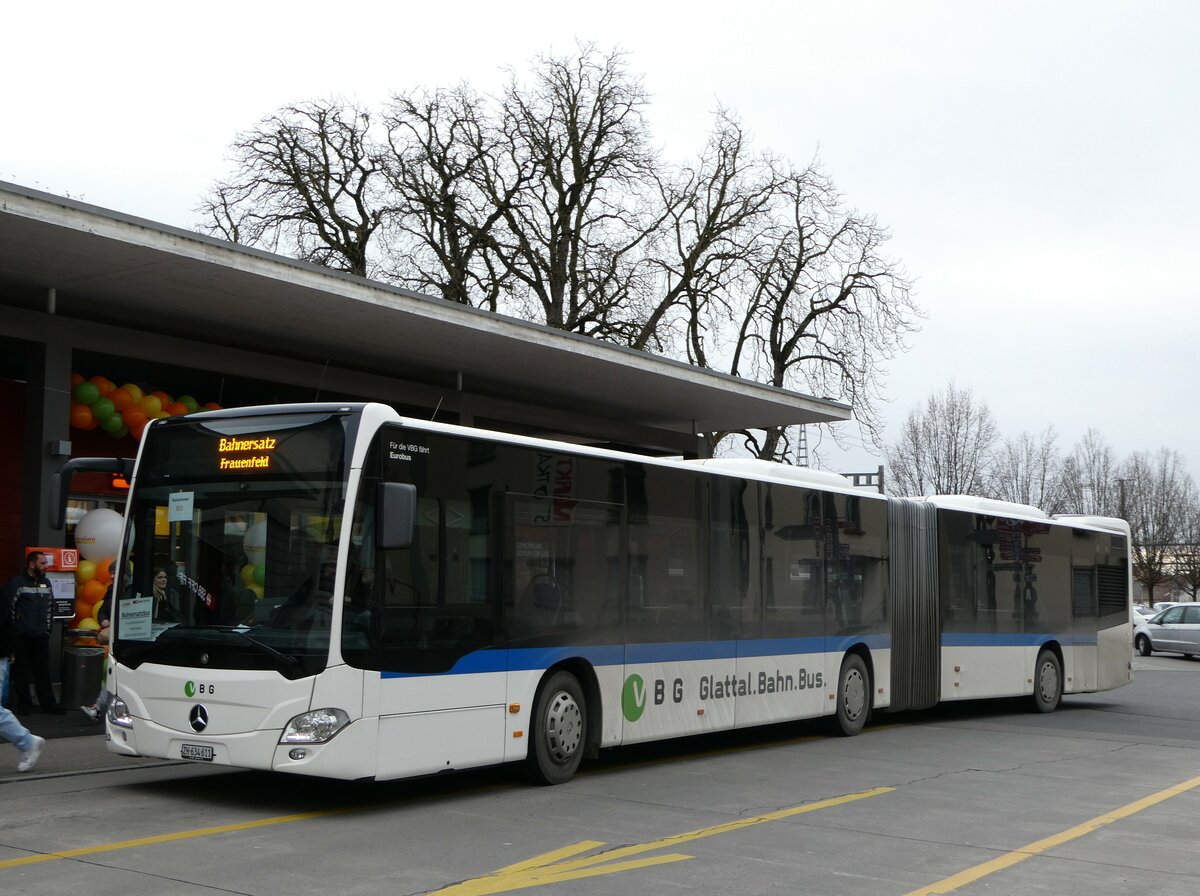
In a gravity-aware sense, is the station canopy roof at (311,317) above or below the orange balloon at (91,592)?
above

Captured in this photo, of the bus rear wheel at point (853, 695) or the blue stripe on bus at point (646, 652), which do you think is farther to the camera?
the bus rear wheel at point (853, 695)

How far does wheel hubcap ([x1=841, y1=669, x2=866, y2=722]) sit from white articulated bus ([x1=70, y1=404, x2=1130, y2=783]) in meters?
0.49

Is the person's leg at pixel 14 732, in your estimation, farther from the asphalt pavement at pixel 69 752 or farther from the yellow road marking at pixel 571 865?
the yellow road marking at pixel 571 865

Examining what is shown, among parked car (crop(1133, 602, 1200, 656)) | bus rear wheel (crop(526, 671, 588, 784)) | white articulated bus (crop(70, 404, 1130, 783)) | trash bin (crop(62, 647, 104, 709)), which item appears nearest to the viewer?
white articulated bus (crop(70, 404, 1130, 783))

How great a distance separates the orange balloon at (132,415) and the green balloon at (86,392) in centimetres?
62

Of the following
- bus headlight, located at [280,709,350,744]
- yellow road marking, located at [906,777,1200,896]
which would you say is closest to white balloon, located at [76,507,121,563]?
bus headlight, located at [280,709,350,744]

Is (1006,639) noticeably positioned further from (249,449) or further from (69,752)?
(249,449)

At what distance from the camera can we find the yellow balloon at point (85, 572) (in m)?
16.2

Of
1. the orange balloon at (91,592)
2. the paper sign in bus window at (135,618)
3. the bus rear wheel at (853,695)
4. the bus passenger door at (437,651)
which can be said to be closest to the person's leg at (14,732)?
the paper sign in bus window at (135,618)

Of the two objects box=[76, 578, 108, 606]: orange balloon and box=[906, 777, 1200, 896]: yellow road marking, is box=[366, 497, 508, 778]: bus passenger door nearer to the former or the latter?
box=[906, 777, 1200, 896]: yellow road marking

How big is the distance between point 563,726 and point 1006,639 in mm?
9503

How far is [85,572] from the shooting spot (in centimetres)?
1622

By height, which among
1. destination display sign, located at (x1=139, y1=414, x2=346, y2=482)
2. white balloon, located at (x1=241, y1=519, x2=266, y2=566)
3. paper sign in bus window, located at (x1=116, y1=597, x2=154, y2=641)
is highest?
destination display sign, located at (x1=139, y1=414, x2=346, y2=482)

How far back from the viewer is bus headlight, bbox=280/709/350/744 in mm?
8820
